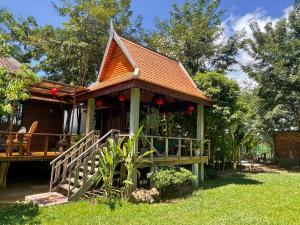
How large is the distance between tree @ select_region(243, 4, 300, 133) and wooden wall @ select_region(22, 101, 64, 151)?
16350 mm

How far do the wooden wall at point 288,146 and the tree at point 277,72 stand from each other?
1296mm

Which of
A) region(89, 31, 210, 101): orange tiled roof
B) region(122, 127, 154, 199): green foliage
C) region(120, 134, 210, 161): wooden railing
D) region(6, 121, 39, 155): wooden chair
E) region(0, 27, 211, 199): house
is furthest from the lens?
region(120, 134, 210, 161): wooden railing

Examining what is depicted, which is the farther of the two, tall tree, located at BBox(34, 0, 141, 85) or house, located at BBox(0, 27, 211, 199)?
tall tree, located at BBox(34, 0, 141, 85)

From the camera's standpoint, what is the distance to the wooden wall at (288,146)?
79.2ft

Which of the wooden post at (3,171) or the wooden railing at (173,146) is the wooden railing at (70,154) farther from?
the wooden railing at (173,146)

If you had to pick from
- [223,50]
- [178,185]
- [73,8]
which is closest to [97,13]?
[73,8]

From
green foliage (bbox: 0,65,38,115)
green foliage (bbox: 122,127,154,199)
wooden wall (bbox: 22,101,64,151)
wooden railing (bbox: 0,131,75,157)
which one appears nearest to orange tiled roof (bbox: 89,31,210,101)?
green foliage (bbox: 122,127,154,199)

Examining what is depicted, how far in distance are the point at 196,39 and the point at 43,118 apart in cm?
1652

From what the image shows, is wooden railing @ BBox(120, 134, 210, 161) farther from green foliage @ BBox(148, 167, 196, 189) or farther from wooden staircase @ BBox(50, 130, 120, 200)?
wooden staircase @ BBox(50, 130, 120, 200)

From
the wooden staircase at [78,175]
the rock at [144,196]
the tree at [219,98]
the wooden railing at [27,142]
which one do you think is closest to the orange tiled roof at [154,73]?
the tree at [219,98]

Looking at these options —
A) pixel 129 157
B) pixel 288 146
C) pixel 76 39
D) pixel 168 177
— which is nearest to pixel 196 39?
pixel 76 39

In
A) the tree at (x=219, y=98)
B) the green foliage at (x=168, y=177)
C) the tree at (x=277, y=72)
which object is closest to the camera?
the green foliage at (x=168, y=177)

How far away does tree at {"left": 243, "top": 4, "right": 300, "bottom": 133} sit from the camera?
2223cm

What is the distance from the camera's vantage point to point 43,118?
53.8 ft
